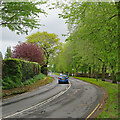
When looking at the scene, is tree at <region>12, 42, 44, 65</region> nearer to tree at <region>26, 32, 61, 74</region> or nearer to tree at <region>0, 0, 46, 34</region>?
tree at <region>26, 32, 61, 74</region>

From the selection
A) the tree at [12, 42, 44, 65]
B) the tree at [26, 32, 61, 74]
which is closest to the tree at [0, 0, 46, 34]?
the tree at [12, 42, 44, 65]

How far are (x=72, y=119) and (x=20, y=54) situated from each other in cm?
2183

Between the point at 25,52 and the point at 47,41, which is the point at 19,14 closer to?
the point at 25,52

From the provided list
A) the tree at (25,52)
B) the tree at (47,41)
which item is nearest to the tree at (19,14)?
the tree at (25,52)

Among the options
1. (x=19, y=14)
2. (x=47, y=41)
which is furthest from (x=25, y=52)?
(x=19, y=14)

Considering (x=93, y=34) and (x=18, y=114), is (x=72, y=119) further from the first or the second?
(x=93, y=34)

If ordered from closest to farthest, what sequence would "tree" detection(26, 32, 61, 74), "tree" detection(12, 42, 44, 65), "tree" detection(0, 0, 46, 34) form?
"tree" detection(0, 0, 46, 34), "tree" detection(12, 42, 44, 65), "tree" detection(26, 32, 61, 74)

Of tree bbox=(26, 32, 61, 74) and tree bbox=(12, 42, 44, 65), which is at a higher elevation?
tree bbox=(26, 32, 61, 74)

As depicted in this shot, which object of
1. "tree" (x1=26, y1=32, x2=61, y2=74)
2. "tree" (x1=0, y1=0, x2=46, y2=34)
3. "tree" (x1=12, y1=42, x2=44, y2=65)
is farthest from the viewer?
"tree" (x1=26, y1=32, x2=61, y2=74)

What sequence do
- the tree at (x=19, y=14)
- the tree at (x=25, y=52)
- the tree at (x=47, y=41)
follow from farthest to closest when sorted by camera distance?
the tree at (x=47, y=41) → the tree at (x=25, y=52) → the tree at (x=19, y=14)

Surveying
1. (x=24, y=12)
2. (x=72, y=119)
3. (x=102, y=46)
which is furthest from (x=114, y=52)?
(x=24, y=12)

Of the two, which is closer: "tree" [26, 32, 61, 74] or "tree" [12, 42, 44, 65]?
"tree" [12, 42, 44, 65]

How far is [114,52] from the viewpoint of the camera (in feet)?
29.7

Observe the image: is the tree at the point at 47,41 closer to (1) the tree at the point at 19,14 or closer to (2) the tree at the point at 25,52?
(2) the tree at the point at 25,52
